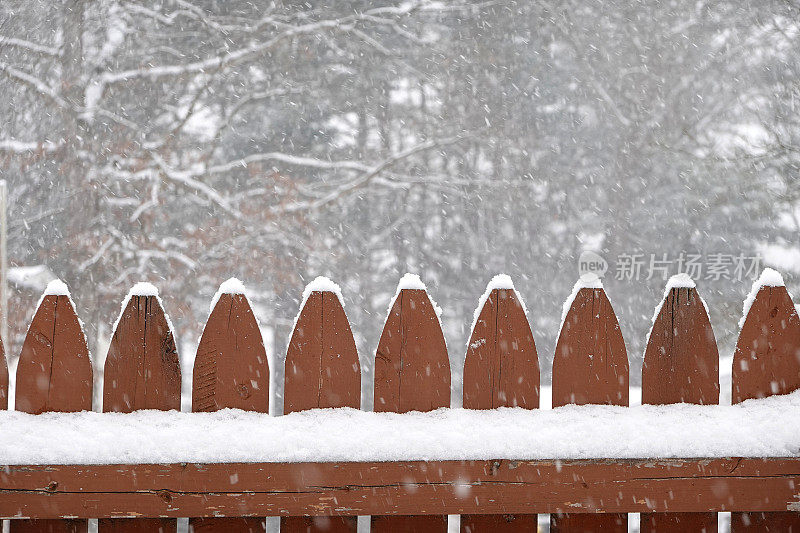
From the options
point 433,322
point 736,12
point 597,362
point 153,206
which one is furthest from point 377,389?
point 736,12

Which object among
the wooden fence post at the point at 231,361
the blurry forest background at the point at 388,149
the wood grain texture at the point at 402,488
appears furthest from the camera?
the blurry forest background at the point at 388,149

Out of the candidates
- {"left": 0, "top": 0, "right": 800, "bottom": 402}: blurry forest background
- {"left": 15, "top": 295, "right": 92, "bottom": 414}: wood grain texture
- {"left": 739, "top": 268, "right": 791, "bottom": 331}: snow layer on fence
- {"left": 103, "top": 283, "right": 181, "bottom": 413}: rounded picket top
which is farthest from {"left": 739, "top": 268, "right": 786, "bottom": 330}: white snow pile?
{"left": 0, "top": 0, "right": 800, "bottom": 402}: blurry forest background

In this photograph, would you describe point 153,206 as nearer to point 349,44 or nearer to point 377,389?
point 349,44

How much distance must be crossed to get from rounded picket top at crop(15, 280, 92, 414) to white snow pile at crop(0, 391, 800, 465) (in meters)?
0.03

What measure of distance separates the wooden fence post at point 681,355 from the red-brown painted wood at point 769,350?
51mm

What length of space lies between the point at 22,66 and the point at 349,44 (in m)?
3.25

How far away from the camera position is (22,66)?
21.1ft

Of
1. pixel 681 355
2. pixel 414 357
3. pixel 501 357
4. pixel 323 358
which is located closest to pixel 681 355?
pixel 681 355

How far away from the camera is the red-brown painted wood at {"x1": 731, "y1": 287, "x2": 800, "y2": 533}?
3.66 ft

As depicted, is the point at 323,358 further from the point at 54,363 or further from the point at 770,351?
the point at 770,351

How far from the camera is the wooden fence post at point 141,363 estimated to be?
1.08 m

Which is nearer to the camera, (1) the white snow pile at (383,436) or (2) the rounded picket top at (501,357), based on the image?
(1) the white snow pile at (383,436)

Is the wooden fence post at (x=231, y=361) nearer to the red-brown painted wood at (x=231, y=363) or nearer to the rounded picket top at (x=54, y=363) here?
the red-brown painted wood at (x=231, y=363)

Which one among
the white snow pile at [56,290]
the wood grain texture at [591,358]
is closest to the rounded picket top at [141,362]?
the white snow pile at [56,290]
